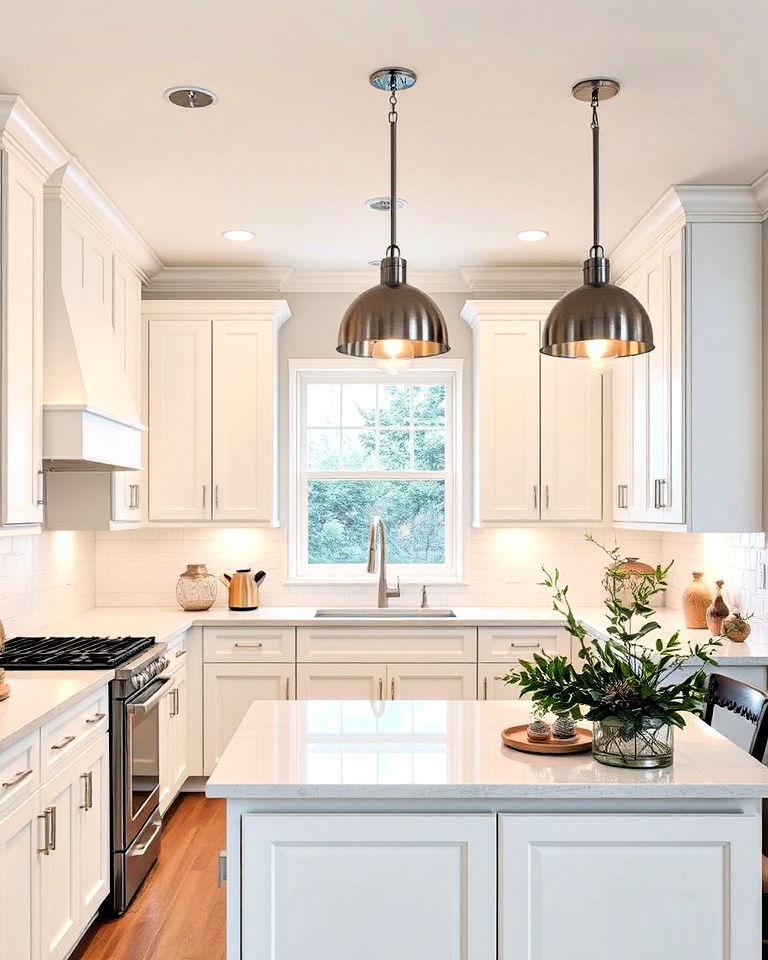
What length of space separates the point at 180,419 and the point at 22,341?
182 cm

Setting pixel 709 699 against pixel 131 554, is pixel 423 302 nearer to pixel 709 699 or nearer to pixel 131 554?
pixel 709 699

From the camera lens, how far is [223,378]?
516 centimetres

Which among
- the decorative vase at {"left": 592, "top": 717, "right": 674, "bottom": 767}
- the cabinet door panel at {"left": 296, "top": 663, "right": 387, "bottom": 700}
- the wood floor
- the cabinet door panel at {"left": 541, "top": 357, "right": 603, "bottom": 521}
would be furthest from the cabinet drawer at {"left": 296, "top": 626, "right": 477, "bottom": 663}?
the decorative vase at {"left": 592, "top": 717, "right": 674, "bottom": 767}

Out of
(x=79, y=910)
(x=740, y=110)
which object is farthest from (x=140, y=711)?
(x=740, y=110)

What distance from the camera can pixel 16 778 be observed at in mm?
2584

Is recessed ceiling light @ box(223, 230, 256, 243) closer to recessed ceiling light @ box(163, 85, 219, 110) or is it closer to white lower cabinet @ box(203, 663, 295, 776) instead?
recessed ceiling light @ box(163, 85, 219, 110)

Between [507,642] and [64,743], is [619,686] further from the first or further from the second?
[507,642]

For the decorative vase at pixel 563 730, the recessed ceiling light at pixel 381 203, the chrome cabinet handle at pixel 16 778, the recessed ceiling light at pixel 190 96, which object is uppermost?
the recessed ceiling light at pixel 190 96

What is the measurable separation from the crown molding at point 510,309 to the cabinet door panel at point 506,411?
0.11 ft

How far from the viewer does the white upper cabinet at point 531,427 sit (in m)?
5.15

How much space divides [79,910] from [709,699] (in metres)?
2.15

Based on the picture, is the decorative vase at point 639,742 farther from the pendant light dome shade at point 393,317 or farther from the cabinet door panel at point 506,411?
the cabinet door panel at point 506,411

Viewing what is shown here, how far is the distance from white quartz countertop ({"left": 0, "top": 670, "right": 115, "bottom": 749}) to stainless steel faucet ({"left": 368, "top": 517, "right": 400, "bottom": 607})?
2.08 m

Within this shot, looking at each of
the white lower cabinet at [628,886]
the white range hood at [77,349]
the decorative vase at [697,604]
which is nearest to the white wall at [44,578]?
the white range hood at [77,349]
